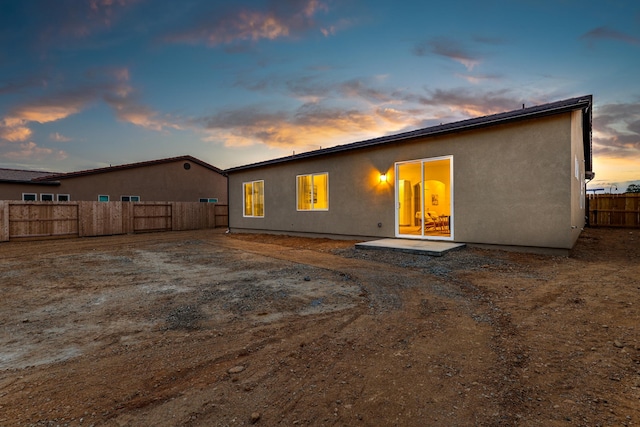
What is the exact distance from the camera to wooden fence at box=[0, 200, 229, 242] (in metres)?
12.3

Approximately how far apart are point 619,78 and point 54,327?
17112mm

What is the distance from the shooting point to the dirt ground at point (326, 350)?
1.77 meters

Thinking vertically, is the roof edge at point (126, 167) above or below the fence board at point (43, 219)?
above

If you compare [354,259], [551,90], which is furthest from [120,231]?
[551,90]

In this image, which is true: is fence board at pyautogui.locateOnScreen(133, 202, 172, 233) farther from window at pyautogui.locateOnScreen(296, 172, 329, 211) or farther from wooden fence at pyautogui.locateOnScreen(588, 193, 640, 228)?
wooden fence at pyautogui.locateOnScreen(588, 193, 640, 228)

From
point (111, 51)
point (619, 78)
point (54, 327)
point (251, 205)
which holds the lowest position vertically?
point (54, 327)

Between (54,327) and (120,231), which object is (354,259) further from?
(120,231)

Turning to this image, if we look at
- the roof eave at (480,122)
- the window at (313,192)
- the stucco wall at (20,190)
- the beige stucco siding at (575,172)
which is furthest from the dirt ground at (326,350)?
the stucco wall at (20,190)

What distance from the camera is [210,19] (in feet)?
32.7

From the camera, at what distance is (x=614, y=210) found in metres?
14.2

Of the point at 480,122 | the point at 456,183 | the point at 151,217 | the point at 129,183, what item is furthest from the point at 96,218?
the point at 480,122

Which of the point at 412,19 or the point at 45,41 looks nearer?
the point at 412,19

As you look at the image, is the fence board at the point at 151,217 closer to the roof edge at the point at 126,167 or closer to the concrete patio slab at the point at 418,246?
the roof edge at the point at 126,167

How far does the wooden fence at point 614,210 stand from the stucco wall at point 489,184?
10.1m
